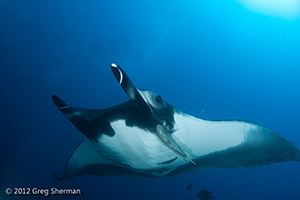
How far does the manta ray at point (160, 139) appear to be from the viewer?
169 cm

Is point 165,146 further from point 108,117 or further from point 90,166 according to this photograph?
point 90,166

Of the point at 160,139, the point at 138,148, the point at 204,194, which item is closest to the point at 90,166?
the point at 138,148

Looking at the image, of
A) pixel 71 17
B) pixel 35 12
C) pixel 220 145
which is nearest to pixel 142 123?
pixel 220 145

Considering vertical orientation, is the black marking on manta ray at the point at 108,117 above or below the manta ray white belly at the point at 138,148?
above

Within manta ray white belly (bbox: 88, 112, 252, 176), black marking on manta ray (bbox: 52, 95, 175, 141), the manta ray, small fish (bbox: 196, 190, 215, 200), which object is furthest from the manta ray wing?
small fish (bbox: 196, 190, 215, 200)

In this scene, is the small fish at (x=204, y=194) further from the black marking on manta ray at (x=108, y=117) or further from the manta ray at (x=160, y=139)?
the black marking on manta ray at (x=108, y=117)

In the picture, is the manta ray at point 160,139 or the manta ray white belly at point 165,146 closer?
the manta ray at point 160,139

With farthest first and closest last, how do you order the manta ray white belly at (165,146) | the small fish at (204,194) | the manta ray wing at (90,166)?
the small fish at (204,194) → the manta ray wing at (90,166) → the manta ray white belly at (165,146)

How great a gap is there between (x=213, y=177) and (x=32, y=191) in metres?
11.2

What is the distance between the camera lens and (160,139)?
1693 mm

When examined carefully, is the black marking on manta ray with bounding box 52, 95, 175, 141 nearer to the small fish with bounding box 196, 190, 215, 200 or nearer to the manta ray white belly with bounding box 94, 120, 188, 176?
the manta ray white belly with bounding box 94, 120, 188, 176

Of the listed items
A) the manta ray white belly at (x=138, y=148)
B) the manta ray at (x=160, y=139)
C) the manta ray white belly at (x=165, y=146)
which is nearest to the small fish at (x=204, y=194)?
the manta ray at (x=160, y=139)

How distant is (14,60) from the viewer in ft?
25.2

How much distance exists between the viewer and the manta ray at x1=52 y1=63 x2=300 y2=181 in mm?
1686
